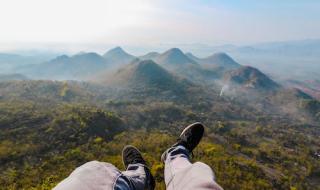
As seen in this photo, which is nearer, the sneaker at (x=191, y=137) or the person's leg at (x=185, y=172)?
the person's leg at (x=185, y=172)

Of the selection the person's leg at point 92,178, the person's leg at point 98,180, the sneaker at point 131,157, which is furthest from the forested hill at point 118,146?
the person's leg at point 92,178

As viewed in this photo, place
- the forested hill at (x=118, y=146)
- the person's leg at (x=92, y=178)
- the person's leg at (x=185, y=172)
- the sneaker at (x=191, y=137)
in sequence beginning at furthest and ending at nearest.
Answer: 1. the forested hill at (x=118, y=146)
2. the sneaker at (x=191, y=137)
3. the person's leg at (x=185, y=172)
4. the person's leg at (x=92, y=178)

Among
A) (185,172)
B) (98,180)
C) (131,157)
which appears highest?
(98,180)

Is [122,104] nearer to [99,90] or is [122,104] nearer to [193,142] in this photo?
[99,90]

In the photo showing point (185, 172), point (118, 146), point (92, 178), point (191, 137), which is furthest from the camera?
point (118, 146)

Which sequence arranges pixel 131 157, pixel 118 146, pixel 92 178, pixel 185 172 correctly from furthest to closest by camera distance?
pixel 118 146 < pixel 131 157 < pixel 185 172 < pixel 92 178

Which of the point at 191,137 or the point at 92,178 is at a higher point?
the point at 92,178

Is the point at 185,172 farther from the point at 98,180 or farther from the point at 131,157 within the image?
the point at 131,157

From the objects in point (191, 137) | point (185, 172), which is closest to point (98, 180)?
point (185, 172)

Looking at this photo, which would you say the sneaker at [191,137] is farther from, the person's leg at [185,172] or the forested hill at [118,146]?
the forested hill at [118,146]
